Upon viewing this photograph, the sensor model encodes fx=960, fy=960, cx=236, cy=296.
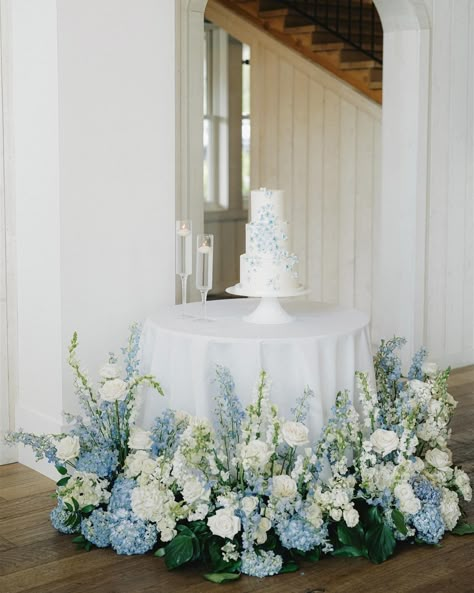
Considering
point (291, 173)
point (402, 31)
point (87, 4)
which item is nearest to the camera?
point (87, 4)

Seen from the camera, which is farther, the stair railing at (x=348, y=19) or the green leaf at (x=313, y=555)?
the stair railing at (x=348, y=19)

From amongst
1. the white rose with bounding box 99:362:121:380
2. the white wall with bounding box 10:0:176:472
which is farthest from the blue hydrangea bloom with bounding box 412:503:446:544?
the white wall with bounding box 10:0:176:472

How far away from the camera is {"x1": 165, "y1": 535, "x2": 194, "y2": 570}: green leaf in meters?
3.22

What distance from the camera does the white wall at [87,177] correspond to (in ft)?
12.7

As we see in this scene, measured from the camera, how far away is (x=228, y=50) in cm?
934

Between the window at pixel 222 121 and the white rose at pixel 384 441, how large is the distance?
617 cm

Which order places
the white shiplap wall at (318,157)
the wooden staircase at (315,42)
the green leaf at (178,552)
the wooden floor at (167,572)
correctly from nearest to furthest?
1. the wooden floor at (167,572)
2. the green leaf at (178,552)
3. the white shiplap wall at (318,157)
4. the wooden staircase at (315,42)

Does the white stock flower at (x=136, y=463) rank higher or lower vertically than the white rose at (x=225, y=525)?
higher

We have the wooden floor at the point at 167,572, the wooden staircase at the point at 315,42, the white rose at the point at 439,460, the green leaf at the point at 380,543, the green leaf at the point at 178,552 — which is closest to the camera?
the wooden floor at the point at 167,572

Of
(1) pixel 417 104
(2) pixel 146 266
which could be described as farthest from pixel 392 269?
(2) pixel 146 266

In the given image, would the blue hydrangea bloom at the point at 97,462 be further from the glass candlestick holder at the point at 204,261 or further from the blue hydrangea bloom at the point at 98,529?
the glass candlestick holder at the point at 204,261

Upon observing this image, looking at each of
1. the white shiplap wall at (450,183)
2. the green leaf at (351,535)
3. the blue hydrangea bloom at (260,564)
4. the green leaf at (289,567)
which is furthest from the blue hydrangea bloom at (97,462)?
the white shiplap wall at (450,183)

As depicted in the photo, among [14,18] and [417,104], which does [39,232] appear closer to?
[14,18]

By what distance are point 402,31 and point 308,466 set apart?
3478 mm
